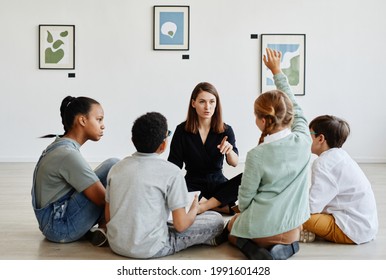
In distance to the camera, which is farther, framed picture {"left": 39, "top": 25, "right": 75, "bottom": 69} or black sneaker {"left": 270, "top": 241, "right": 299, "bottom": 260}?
framed picture {"left": 39, "top": 25, "right": 75, "bottom": 69}

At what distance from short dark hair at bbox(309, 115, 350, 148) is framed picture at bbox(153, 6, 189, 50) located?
14.9 ft

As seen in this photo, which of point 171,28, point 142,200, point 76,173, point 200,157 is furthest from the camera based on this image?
point 171,28

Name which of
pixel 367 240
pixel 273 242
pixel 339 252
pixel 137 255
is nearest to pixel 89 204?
pixel 137 255

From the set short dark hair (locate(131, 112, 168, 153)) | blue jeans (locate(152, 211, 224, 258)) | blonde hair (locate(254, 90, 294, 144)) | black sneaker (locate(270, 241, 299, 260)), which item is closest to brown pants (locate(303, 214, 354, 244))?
black sneaker (locate(270, 241, 299, 260))

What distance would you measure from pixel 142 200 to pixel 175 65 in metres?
5.04

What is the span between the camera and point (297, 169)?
2.35 m

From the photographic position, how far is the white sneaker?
2.82m

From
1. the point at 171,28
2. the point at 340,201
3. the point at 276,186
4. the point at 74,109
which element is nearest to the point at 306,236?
the point at 340,201

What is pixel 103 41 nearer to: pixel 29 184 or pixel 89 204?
A: pixel 29 184

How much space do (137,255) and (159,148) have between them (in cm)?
54

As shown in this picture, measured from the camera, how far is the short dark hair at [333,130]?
280 centimetres

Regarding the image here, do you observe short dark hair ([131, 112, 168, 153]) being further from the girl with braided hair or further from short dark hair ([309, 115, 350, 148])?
short dark hair ([309, 115, 350, 148])

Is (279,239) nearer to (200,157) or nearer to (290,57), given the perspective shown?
(200,157)

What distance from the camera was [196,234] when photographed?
8.53 ft
